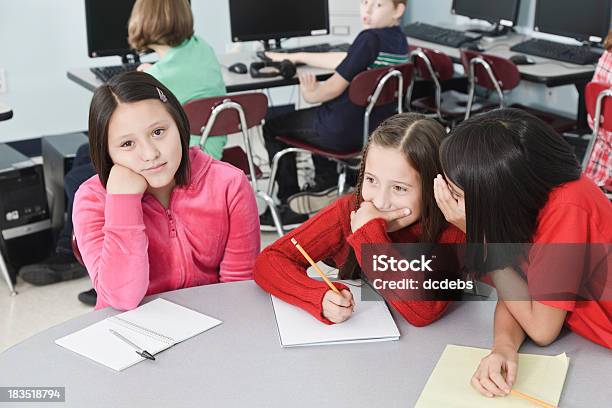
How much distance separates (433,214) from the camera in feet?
5.29

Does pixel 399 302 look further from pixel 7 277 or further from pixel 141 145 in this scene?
pixel 7 277

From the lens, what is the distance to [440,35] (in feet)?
14.9

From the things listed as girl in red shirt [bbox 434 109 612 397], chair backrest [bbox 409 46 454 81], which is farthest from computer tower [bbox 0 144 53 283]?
girl in red shirt [bbox 434 109 612 397]

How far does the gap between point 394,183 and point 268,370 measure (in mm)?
468

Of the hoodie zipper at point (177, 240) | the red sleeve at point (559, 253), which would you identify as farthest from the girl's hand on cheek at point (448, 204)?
the hoodie zipper at point (177, 240)

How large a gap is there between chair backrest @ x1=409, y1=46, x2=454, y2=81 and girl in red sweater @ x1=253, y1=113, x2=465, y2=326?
2.45 m

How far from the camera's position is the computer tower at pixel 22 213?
3291mm

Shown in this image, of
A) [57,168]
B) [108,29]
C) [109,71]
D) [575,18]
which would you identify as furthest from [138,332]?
[575,18]

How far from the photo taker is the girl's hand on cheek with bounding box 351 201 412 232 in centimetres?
160

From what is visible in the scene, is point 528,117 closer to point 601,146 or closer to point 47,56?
point 601,146

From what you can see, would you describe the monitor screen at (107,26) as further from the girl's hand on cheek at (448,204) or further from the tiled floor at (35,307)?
the girl's hand on cheek at (448,204)

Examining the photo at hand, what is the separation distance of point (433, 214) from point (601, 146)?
1786 millimetres

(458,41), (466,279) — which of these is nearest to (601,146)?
(458,41)

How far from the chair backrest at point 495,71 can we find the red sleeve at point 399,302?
91.7 inches
